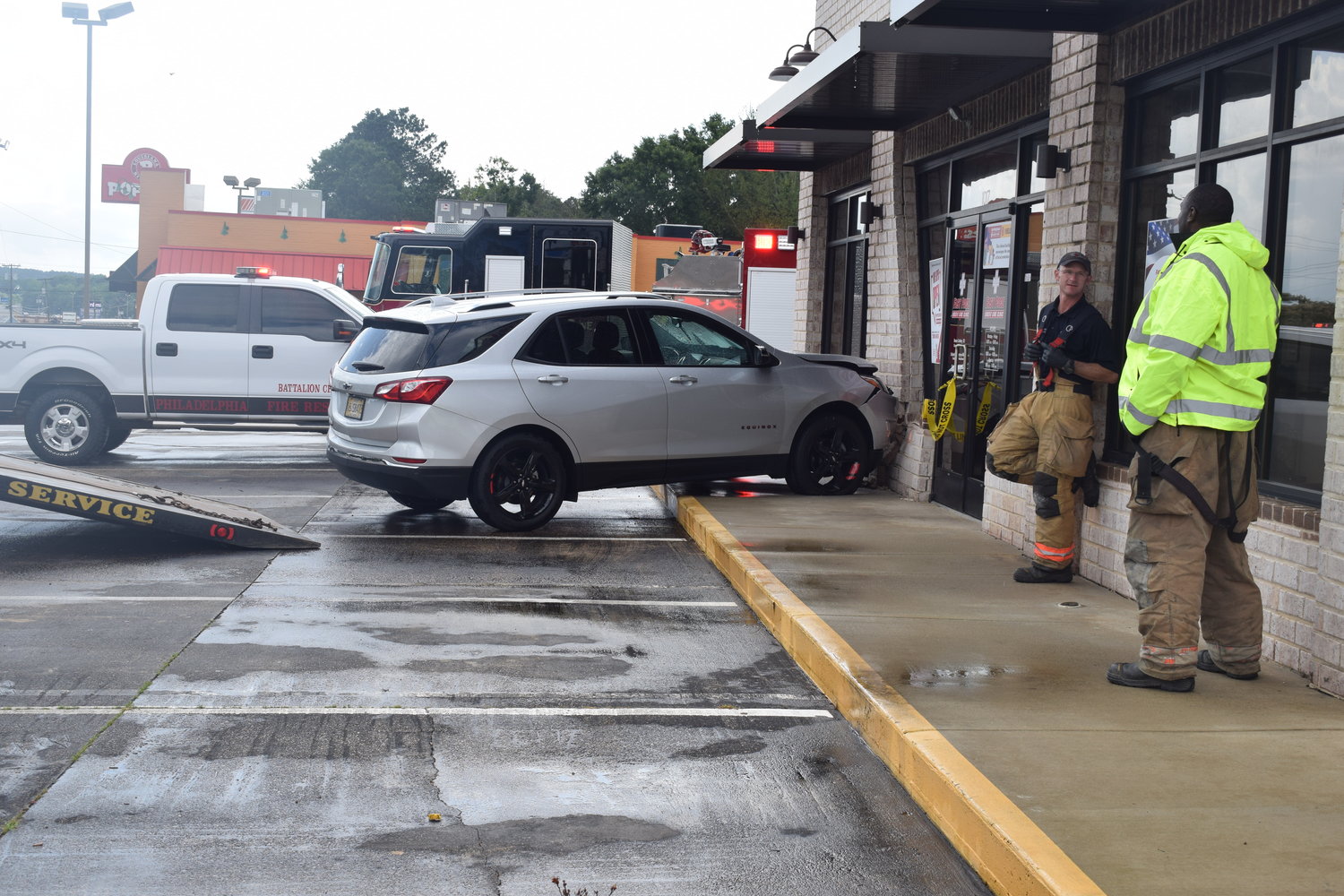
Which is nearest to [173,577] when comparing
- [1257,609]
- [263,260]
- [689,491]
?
[689,491]

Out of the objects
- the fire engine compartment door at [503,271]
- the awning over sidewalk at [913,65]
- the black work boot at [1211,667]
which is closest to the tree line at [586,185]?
the fire engine compartment door at [503,271]

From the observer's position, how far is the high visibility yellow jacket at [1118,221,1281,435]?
18.3 feet

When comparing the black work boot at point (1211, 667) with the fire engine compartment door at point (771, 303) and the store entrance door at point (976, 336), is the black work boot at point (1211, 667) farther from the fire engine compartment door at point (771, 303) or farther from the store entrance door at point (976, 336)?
the fire engine compartment door at point (771, 303)

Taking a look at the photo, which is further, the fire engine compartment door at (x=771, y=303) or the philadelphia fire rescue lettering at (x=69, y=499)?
the fire engine compartment door at (x=771, y=303)

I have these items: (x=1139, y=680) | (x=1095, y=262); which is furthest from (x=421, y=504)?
(x=1139, y=680)

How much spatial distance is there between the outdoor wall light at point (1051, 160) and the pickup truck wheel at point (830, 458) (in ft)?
12.3

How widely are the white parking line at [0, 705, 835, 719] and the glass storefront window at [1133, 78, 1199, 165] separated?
409 centimetres

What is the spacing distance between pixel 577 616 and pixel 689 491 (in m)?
4.66

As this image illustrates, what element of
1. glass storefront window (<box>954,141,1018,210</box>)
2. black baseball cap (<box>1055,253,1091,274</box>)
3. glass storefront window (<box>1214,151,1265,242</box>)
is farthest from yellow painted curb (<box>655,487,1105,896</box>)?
glass storefront window (<box>954,141,1018,210</box>)

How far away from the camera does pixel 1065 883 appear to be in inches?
148

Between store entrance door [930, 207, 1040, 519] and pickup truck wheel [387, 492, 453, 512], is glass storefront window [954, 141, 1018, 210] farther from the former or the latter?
pickup truck wheel [387, 492, 453, 512]

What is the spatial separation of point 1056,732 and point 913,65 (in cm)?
575

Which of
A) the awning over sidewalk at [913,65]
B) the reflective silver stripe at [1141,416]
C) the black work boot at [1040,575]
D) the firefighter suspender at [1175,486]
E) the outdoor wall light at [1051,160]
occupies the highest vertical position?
the awning over sidewalk at [913,65]

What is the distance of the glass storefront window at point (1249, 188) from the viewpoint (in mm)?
6898
